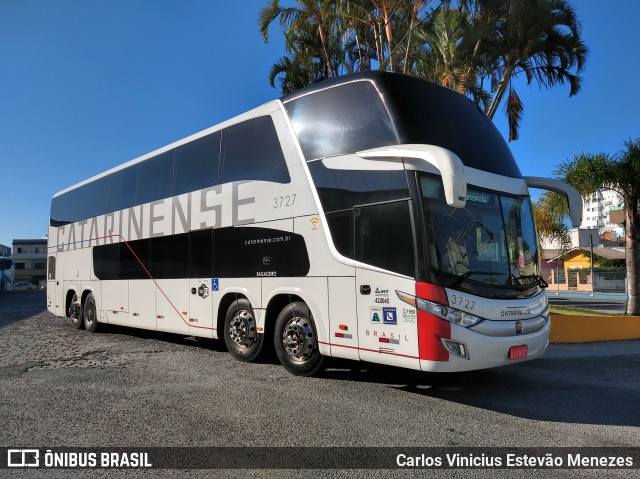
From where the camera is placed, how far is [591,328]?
1111cm

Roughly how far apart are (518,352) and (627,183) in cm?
1015

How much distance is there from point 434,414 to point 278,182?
3935mm

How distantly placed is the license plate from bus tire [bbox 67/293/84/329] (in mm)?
11478

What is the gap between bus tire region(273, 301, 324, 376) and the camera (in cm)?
699

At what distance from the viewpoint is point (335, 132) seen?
676cm

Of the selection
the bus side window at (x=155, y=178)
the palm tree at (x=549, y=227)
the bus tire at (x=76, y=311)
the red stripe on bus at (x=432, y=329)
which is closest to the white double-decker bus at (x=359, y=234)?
the red stripe on bus at (x=432, y=329)

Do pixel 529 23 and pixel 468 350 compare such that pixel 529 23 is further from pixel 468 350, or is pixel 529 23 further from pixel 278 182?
pixel 468 350

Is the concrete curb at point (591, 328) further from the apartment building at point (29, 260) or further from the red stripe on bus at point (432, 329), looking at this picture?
the apartment building at point (29, 260)

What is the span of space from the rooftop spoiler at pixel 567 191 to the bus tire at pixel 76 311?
11.6 metres

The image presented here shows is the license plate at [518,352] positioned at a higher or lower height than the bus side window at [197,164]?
lower

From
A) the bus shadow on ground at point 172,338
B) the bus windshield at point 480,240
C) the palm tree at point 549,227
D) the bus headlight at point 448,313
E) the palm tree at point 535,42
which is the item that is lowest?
the bus shadow on ground at point 172,338

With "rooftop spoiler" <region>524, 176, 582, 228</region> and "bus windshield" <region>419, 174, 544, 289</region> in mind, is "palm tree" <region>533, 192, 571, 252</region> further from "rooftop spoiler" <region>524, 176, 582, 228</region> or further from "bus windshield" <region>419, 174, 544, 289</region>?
"bus windshield" <region>419, 174, 544, 289</region>

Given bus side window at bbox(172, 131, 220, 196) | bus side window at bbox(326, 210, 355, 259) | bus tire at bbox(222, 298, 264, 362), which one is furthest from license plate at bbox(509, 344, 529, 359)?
bus side window at bbox(172, 131, 220, 196)

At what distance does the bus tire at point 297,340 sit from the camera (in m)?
6.99
